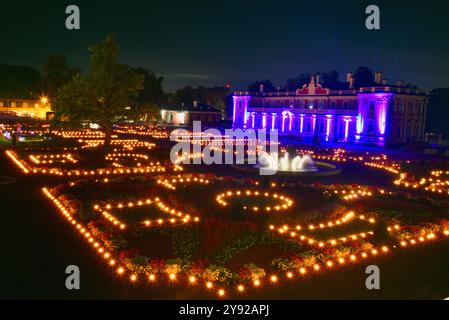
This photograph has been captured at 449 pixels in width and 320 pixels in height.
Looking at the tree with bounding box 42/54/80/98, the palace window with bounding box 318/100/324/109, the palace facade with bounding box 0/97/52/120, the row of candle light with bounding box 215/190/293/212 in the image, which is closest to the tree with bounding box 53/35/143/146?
the row of candle light with bounding box 215/190/293/212

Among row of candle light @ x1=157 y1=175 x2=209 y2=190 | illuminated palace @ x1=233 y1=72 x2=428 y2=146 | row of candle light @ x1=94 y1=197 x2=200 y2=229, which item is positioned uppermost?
illuminated palace @ x1=233 y1=72 x2=428 y2=146

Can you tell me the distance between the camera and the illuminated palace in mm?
53312

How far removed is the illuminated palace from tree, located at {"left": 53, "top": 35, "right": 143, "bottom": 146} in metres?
30.4

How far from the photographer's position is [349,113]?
57.2 metres

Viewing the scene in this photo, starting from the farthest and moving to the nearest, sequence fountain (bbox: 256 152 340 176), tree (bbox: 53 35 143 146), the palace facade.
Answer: the palace facade
tree (bbox: 53 35 143 146)
fountain (bbox: 256 152 340 176)

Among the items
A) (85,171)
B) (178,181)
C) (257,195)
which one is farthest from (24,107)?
(257,195)

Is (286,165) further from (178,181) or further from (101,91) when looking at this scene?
(101,91)

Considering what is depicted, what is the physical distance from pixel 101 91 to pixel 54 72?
155ft

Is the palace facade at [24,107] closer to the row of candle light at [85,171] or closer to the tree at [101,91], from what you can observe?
the tree at [101,91]

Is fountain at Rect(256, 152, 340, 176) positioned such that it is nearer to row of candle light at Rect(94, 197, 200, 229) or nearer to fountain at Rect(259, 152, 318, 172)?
fountain at Rect(259, 152, 318, 172)

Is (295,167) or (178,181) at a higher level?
(295,167)

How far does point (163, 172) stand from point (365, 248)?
601 inches

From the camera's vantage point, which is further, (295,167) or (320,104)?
(320,104)

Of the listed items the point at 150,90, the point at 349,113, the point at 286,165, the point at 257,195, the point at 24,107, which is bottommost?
the point at 257,195
